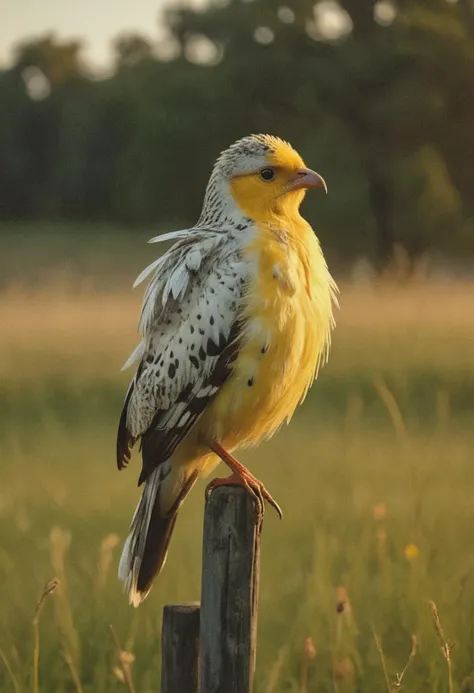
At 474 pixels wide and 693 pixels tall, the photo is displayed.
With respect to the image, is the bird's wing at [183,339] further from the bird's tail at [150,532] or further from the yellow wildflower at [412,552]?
the yellow wildflower at [412,552]

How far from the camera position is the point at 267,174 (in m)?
2.93

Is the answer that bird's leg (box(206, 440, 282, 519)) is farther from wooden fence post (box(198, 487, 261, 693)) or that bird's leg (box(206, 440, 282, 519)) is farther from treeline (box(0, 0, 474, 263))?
treeline (box(0, 0, 474, 263))

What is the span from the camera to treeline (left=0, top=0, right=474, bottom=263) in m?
12.6

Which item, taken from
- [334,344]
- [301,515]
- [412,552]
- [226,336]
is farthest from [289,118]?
[226,336]

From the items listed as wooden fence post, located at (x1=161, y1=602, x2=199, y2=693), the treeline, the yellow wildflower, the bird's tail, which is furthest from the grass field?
the treeline

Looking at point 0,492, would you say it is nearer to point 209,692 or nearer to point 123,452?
point 123,452

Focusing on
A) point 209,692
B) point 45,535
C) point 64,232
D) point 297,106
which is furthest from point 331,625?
point 64,232

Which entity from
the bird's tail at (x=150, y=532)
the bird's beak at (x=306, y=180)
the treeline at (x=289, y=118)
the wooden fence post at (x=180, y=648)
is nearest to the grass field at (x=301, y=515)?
the bird's tail at (x=150, y=532)

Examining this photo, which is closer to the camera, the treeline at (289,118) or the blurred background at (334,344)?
the blurred background at (334,344)

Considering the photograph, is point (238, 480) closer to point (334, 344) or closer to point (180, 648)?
point (180, 648)

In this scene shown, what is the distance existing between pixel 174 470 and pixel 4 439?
121 inches

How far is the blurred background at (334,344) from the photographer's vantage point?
3480 mm

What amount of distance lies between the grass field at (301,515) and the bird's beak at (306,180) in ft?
2.85

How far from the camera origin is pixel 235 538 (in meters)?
2.27
